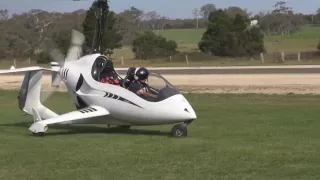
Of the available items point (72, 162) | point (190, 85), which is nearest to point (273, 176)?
point (72, 162)

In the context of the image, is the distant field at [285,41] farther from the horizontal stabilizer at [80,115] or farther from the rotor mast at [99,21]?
the horizontal stabilizer at [80,115]

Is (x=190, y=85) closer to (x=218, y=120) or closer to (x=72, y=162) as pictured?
(x=218, y=120)

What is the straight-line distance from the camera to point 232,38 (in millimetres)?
77438

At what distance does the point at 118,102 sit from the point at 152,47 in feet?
232

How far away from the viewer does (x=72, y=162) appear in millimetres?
10539

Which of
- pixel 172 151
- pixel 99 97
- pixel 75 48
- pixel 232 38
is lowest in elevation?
pixel 232 38

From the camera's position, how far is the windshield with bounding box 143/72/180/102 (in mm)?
13914

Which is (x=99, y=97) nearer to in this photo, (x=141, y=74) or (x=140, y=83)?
(x=140, y=83)

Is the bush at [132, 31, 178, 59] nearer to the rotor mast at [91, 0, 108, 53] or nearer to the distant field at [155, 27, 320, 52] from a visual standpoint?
the distant field at [155, 27, 320, 52]

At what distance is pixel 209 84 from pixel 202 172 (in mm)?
31495

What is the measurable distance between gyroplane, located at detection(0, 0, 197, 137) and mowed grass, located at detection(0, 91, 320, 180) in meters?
0.38

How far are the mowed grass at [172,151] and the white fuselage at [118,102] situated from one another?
0.41 m

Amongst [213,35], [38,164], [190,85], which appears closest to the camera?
[38,164]

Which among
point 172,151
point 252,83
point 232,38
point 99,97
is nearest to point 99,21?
point 99,97
